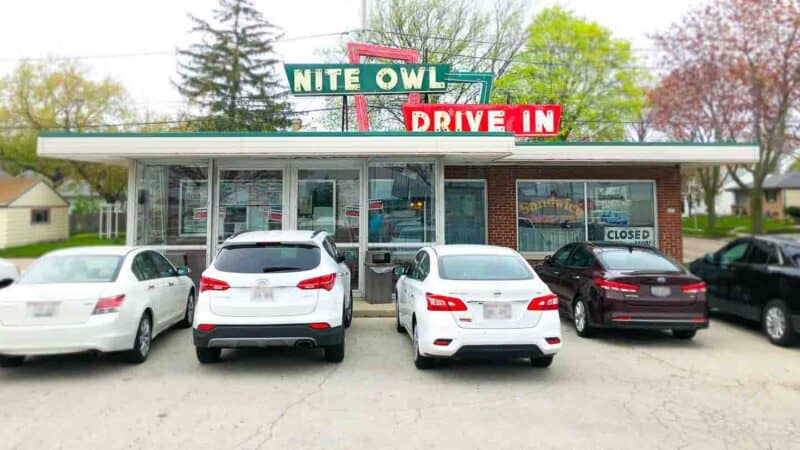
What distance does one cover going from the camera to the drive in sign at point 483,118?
12.6m

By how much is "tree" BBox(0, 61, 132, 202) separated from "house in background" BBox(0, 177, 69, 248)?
163 inches

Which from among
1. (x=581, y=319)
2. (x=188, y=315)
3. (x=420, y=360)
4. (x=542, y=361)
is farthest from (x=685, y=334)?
(x=188, y=315)

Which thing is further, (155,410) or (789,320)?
(789,320)

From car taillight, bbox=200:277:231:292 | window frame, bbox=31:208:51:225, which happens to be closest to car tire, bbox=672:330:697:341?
car taillight, bbox=200:277:231:292

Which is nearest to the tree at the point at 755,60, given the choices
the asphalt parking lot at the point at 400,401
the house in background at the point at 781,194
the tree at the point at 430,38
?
the tree at the point at 430,38

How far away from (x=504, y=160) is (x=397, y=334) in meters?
6.08

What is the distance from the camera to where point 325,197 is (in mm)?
11531

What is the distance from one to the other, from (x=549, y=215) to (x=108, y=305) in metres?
10.7

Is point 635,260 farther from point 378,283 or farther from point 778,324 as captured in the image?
point 378,283

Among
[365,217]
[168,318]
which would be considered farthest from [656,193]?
[168,318]

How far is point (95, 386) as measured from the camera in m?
5.75

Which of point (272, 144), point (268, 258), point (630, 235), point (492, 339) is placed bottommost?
point (492, 339)

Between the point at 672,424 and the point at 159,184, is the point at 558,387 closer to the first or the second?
the point at 672,424

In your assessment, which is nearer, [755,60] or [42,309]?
[42,309]
